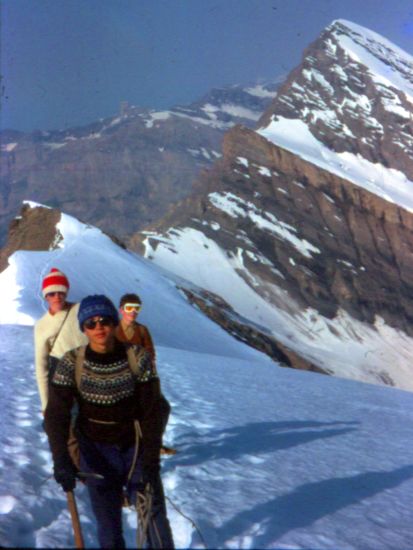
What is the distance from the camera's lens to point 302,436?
9.73m

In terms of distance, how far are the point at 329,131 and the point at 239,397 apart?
147196 mm

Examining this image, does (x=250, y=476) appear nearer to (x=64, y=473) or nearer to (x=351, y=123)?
(x=64, y=473)

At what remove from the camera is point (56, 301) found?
5719mm

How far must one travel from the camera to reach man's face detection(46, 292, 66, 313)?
5699 mm

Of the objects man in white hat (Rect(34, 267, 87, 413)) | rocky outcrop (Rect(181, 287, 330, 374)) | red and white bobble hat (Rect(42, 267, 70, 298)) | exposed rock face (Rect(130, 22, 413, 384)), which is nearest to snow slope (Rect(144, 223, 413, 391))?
exposed rock face (Rect(130, 22, 413, 384))

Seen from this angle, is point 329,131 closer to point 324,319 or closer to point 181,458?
point 324,319

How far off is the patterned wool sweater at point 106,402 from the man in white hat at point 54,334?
1.18 metres

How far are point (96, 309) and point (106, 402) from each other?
0.63 m

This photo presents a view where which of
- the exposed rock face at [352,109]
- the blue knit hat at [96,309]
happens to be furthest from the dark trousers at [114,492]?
the exposed rock face at [352,109]

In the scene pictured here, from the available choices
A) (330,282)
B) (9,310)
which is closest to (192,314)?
(9,310)

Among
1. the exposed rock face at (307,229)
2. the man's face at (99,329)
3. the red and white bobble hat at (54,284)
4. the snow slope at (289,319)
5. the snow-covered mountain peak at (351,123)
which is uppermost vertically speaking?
the snow-covered mountain peak at (351,123)

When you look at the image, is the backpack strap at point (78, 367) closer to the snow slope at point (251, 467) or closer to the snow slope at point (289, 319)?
the snow slope at point (251, 467)

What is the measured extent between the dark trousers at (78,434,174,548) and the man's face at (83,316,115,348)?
688mm

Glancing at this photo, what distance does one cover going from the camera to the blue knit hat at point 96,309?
4211 millimetres
